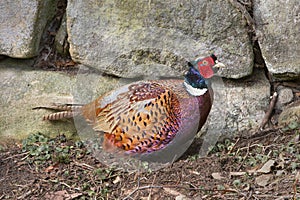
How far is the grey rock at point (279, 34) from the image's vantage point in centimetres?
376

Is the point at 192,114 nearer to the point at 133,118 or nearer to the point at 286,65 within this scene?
the point at 133,118

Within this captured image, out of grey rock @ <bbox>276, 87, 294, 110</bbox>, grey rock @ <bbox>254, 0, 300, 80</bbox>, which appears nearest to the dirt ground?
grey rock @ <bbox>276, 87, 294, 110</bbox>

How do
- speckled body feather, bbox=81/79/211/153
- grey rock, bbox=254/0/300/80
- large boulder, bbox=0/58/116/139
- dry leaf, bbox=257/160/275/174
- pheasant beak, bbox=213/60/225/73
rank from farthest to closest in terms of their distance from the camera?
large boulder, bbox=0/58/116/139, grey rock, bbox=254/0/300/80, pheasant beak, bbox=213/60/225/73, speckled body feather, bbox=81/79/211/153, dry leaf, bbox=257/160/275/174

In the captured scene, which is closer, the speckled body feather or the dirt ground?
the dirt ground

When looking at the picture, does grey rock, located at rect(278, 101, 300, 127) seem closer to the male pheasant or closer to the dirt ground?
the dirt ground

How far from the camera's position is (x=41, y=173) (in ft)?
12.0

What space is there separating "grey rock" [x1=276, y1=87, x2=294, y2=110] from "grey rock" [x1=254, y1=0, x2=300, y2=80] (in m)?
0.16

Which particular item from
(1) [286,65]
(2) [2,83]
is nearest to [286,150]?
(1) [286,65]

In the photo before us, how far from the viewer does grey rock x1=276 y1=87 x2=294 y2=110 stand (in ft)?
13.1

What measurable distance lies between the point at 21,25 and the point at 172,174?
1.56 m

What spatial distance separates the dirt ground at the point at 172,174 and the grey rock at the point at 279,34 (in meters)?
0.44

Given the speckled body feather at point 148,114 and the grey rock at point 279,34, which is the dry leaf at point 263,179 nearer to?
the speckled body feather at point 148,114

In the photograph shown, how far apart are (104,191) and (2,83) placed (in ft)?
4.28

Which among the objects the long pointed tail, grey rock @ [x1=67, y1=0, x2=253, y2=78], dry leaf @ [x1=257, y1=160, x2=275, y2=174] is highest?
grey rock @ [x1=67, y1=0, x2=253, y2=78]
